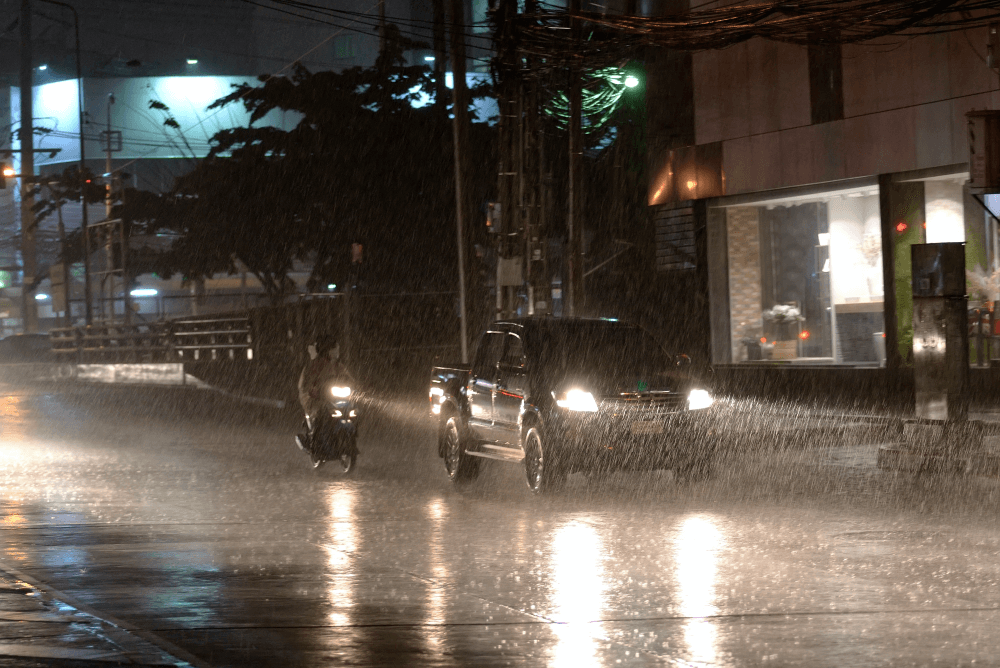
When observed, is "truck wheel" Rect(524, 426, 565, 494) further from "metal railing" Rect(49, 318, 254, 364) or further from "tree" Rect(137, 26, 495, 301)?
"tree" Rect(137, 26, 495, 301)

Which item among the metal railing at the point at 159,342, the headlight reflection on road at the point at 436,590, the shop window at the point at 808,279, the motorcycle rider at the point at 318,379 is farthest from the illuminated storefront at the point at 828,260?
the metal railing at the point at 159,342

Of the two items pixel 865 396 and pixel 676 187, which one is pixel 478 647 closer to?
pixel 865 396

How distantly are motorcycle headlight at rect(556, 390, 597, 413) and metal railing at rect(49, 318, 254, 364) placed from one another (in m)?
21.0

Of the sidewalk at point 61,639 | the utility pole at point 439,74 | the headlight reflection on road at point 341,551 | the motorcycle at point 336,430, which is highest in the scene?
the utility pole at point 439,74

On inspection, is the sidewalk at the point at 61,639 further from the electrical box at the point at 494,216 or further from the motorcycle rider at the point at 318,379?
the electrical box at the point at 494,216

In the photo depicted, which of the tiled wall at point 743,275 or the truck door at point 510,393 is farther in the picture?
the tiled wall at point 743,275

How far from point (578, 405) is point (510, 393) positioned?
3.38 feet

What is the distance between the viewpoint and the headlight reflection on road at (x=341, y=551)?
24.4 feet

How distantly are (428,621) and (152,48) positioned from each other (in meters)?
85.2

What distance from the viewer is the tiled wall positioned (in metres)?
24.0

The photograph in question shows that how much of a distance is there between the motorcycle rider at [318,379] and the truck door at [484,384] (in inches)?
71.8

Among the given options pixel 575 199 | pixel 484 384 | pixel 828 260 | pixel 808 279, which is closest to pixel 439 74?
pixel 808 279

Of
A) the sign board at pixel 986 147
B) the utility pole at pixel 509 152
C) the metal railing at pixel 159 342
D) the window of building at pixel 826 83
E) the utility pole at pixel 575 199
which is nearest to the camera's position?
the sign board at pixel 986 147

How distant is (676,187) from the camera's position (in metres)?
24.7
